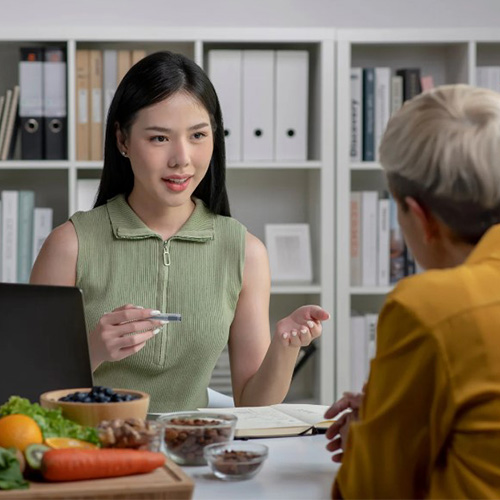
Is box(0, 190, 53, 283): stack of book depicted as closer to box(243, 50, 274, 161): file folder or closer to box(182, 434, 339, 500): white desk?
box(243, 50, 274, 161): file folder

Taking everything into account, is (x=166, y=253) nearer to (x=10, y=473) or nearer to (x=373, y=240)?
(x=10, y=473)

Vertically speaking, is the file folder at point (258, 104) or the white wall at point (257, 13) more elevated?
the white wall at point (257, 13)

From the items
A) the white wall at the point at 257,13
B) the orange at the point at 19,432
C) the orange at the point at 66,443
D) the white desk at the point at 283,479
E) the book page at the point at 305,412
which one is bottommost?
the white desk at the point at 283,479

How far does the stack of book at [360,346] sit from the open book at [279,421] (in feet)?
4.90

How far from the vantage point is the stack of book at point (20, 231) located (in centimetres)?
323

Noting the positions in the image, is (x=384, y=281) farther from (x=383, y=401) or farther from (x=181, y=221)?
(x=383, y=401)

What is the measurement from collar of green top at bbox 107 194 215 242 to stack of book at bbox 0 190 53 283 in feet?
3.42

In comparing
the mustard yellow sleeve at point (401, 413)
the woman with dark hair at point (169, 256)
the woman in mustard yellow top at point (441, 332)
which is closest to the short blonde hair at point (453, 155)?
the woman in mustard yellow top at point (441, 332)

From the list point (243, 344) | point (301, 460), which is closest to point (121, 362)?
point (243, 344)

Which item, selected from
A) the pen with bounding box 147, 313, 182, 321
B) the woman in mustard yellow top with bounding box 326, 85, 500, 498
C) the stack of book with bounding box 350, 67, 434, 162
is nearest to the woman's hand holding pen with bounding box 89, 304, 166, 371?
the pen with bounding box 147, 313, 182, 321

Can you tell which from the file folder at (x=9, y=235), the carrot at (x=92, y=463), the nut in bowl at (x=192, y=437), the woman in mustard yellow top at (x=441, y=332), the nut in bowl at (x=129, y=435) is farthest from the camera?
the file folder at (x=9, y=235)

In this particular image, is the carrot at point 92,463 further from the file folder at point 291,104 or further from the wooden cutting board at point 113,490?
the file folder at point 291,104

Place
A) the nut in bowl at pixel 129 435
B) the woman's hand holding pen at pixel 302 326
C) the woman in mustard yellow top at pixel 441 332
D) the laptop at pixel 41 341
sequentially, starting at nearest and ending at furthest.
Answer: the woman in mustard yellow top at pixel 441 332 → the nut in bowl at pixel 129 435 → the laptop at pixel 41 341 → the woman's hand holding pen at pixel 302 326

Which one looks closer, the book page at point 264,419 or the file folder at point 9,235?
the book page at point 264,419
